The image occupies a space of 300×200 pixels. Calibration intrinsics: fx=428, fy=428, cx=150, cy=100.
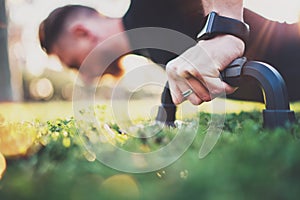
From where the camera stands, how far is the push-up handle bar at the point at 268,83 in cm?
149

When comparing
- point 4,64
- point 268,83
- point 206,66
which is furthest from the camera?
point 4,64

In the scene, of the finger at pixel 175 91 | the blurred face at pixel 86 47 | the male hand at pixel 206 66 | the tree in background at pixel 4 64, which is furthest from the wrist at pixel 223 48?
the tree in background at pixel 4 64

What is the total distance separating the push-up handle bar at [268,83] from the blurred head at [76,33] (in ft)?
3.18

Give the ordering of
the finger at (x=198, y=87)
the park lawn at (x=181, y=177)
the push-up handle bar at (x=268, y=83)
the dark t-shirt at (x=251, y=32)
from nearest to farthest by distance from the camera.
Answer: the park lawn at (x=181, y=177)
the push-up handle bar at (x=268, y=83)
the finger at (x=198, y=87)
the dark t-shirt at (x=251, y=32)

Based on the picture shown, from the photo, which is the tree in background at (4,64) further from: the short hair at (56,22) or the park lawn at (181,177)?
the park lawn at (181,177)

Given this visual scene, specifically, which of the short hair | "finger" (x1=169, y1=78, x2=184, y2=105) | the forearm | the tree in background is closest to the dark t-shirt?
the short hair

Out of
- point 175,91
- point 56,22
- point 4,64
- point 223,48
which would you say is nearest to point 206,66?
point 223,48

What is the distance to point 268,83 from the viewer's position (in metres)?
1.58

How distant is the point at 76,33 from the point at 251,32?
4.03ft

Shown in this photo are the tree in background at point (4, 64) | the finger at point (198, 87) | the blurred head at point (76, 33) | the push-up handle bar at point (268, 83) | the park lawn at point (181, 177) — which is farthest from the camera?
the tree in background at point (4, 64)

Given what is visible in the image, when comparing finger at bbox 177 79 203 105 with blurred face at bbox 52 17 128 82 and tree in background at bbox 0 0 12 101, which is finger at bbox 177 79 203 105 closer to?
blurred face at bbox 52 17 128 82

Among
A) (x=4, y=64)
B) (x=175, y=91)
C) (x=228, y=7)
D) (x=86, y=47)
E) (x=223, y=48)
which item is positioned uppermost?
(x=228, y=7)

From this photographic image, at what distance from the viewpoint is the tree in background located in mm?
9984

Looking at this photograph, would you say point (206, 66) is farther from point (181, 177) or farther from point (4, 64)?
point (4, 64)
